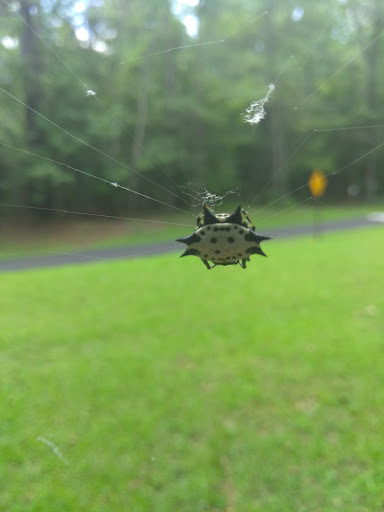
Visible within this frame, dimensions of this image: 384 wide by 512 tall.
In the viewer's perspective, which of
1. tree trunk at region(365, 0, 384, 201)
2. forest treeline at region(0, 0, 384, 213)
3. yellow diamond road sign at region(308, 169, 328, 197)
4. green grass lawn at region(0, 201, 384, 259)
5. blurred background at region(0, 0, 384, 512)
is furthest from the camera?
green grass lawn at region(0, 201, 384, 259)

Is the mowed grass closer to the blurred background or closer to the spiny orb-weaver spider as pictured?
the blurred background

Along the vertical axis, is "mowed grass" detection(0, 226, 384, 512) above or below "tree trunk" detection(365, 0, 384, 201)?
A: below

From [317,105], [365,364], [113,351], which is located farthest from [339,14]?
[113,351]

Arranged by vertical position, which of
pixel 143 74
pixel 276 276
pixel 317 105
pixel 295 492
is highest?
pixel 143 74

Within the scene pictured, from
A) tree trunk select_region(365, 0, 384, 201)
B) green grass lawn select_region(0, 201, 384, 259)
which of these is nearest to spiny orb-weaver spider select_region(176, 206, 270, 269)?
tree trunk select_region(365, 0, 384, 201)

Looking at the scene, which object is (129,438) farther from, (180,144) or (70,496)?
(180,144)

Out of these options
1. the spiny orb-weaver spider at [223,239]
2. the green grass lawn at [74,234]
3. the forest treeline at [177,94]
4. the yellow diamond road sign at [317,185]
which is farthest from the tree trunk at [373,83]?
the green grass lawn at [74,234]
